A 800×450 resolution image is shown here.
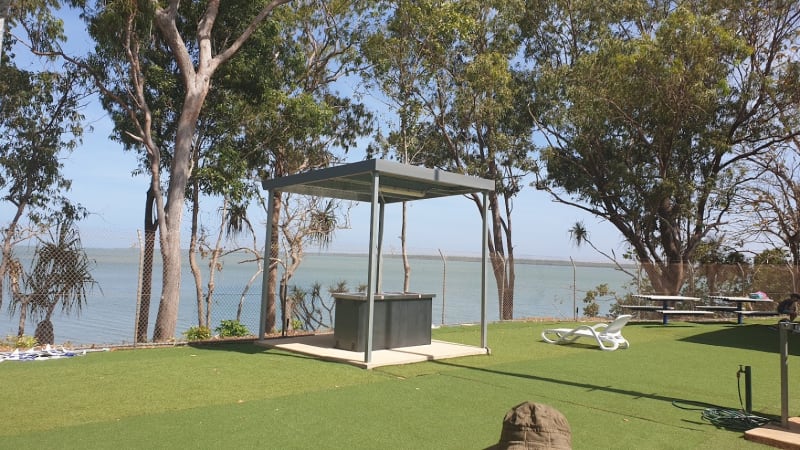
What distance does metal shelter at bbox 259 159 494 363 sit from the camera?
8.45 m

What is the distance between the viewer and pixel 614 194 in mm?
22109

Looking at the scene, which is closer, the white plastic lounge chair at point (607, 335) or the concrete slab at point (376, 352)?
the concrete slab at point (376, 352)

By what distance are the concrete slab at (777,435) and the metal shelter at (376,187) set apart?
472 cm

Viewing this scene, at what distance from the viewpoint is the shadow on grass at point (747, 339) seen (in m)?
11.8

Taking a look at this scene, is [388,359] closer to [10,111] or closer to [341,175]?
[341,175]

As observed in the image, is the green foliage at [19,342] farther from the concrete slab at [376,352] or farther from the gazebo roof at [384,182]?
the gazebo roof at [384,182]

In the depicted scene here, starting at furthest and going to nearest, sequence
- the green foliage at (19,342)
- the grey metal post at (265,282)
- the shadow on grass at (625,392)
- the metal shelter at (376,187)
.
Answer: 1. the grey metal post at (265,282)
2. the green foliage at (19,342)
3. the metal shelter at (376,187)
4. the shadow on grass at (625,392)

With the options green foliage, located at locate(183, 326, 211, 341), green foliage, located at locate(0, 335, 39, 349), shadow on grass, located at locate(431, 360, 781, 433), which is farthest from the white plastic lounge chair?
green foliage, located at locate(0, 335, 39, 349)

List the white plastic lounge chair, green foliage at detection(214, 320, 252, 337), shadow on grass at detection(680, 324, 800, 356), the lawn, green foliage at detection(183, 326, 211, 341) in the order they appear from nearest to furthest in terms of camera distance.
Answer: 1. the lawn
2. the white plastic lounge chair
3. green foliage at detection(183, 326, 211, 341)
4. shadow on grass at detection(680, 324, 800, 356)
5. green foliage at detection(214, 320, 252, 337)

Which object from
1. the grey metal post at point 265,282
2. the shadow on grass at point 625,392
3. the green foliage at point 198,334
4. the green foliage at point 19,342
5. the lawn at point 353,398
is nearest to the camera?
the lawn at point 353,398

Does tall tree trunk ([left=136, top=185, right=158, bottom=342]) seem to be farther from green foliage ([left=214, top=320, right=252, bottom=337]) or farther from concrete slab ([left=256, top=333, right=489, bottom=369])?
concrete slab ([left=256, top=333, right=489, bottom=369])

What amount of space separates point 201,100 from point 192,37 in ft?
10.2

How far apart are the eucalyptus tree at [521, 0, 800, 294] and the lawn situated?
11.4 m

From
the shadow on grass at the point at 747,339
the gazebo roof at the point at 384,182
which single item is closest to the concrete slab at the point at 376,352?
the gazebo roof at the point at 384,182
